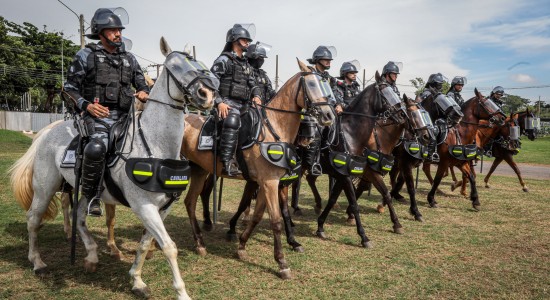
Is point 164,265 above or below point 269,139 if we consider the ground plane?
below

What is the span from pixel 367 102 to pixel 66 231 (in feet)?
20.1

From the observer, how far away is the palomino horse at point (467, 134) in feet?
33.5

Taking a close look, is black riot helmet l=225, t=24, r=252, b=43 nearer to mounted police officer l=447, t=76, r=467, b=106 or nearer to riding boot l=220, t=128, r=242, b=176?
riding boot l=220, t=128, r=242, b=176

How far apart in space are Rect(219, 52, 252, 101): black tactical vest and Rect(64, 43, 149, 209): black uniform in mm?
1771

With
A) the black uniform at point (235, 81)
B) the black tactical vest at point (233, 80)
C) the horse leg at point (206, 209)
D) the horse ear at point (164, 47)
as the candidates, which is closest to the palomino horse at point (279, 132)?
the black uniform at point (235, 81)

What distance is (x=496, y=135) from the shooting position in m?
13.5

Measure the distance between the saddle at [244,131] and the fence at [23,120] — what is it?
3894cm

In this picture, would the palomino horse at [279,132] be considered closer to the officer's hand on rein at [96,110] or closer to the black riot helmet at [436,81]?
the officer's hand on rein at [96,110]

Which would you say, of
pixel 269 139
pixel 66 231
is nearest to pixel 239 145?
pixel 269 139

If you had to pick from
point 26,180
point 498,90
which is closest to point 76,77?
point 26,180

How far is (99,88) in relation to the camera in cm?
481

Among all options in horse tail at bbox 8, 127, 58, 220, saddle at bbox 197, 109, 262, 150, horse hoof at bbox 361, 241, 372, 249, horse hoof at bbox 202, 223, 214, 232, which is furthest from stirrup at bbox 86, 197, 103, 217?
horse hoof at bbox 361, 241, 372, 249

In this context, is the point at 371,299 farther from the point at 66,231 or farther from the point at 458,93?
the point at 458,93

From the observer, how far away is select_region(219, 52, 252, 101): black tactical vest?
6.67 meters
